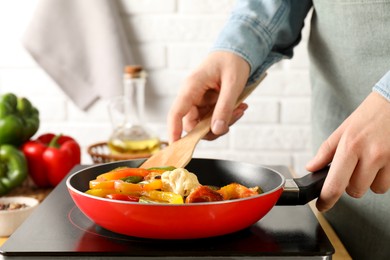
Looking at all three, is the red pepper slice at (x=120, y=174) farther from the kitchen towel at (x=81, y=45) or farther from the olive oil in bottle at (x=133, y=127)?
the kitchen towel at (x=81, y=45)

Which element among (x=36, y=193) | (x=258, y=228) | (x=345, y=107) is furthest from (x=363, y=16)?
(x=36, y=193)

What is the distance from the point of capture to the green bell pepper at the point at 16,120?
156cm

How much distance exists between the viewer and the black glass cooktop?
2.42ft

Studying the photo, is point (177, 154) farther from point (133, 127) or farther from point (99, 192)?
point (133, 127)

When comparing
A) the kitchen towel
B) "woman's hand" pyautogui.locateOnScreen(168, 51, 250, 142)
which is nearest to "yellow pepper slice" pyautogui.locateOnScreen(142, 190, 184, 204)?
"woman's hand" pyautogui.locateOnScreen(168, 51, 250, 142)

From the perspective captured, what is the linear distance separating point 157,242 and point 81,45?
1488mm

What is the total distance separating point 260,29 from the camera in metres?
1.20

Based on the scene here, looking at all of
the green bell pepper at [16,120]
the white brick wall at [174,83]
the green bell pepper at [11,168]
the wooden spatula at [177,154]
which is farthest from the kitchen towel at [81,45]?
the wooden spatula at [177,154]

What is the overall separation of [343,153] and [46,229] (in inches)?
15.7

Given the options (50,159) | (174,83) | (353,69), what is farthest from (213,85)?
(174,83)

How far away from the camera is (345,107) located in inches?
48.3

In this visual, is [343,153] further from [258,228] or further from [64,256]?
[64,256]

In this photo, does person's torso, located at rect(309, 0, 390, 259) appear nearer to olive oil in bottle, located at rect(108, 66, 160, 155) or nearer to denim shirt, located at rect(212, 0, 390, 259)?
denim shirt, located at rect(212, 0, 390, 259)

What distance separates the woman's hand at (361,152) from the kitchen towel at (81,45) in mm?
1363
